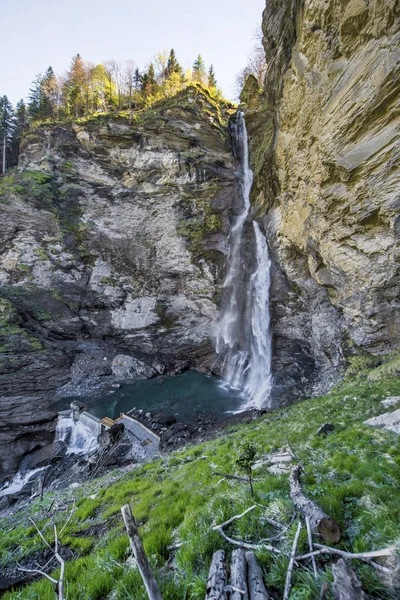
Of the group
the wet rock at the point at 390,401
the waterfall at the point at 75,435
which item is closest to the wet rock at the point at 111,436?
the waterfall at the point at 75,435

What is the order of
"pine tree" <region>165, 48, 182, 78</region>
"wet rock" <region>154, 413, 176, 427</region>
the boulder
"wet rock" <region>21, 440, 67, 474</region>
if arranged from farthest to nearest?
"pine tree" <region>165, 48, 182, 78</region>
the boulder
"wet rock" <region>154, 413, 176, 427</region>
"wet rock" <region>21, 440, 67, 474</region>

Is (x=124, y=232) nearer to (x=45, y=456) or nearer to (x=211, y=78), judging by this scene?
(x=45, y=456)

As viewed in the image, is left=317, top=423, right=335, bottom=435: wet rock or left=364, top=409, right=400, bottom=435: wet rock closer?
left=364, top=409, right=400, bottom=435: wet rock

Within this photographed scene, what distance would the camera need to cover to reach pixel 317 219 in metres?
15.8

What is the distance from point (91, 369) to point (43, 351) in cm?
481

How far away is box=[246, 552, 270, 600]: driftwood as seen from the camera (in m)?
1.98

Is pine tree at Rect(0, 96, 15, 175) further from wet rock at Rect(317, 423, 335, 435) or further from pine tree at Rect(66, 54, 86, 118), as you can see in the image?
wet rock at Rect(317, 423, 335, 435)

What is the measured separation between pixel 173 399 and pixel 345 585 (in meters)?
21.0

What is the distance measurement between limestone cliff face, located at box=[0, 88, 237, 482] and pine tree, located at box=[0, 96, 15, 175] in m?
8.38

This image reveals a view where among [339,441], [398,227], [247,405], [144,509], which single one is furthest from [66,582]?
[247,405]

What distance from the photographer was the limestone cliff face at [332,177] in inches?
430

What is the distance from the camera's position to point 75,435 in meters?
16.9

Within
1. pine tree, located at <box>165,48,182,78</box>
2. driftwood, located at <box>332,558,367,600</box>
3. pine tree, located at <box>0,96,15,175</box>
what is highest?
pine tree, located at <box>165,48,182,78</box>

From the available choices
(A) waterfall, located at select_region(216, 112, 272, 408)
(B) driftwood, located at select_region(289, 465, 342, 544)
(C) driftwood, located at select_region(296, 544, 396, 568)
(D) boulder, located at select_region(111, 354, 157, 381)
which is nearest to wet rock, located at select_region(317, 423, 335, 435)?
(B) driftwood, located at select_region(289, 465, 342, 544)
